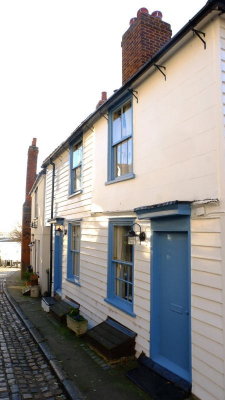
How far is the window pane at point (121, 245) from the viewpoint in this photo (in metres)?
7.48

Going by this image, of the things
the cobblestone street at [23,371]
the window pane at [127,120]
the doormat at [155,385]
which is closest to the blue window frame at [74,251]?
the cobblestone street at [23,371]

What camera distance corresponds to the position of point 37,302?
536 inches

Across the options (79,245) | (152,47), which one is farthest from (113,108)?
(79,245)

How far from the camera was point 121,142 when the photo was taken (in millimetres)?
7785

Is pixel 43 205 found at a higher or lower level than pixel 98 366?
higher

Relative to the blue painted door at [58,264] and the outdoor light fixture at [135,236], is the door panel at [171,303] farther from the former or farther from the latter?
the blue painted door at [58,264]

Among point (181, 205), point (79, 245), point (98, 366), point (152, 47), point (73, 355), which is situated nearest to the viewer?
point (181, 205)

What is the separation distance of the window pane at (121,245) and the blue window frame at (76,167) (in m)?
3.14

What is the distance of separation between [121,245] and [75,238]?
375 cm

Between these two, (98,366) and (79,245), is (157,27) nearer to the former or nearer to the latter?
(79,245)

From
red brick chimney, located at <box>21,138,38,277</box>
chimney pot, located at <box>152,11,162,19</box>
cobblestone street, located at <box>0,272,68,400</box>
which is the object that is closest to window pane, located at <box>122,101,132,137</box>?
chimney pot, located at <box>152,11,162,19</box>

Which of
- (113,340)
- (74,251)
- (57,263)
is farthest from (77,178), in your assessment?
(113,340)

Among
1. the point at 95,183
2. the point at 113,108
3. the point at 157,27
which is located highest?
the point at 157,27

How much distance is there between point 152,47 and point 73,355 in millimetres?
7511
